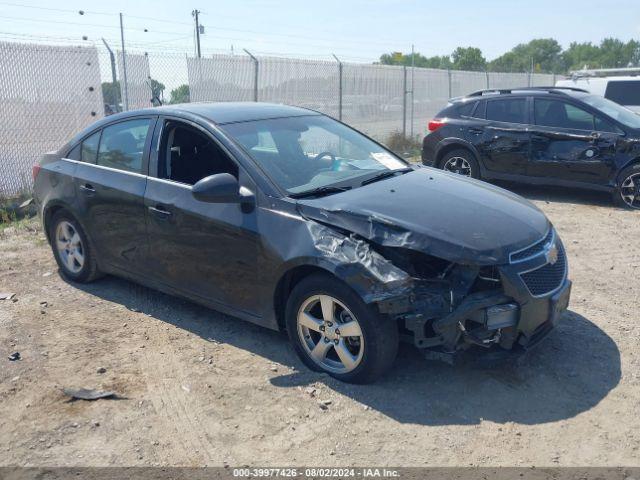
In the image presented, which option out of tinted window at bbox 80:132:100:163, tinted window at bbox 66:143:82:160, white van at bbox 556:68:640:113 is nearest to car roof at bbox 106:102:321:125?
tinted window at bbox 80:132:100:163

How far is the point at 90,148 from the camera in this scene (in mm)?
5562

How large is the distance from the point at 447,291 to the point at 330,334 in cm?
78

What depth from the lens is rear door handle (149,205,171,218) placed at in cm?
463

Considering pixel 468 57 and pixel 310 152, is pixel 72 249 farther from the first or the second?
pixel 468 57

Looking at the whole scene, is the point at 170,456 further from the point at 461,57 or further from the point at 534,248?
the point at 461,57

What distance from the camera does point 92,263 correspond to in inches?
221

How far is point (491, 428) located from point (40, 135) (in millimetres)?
9096

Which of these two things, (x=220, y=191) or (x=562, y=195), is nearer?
(x=220, y=191)

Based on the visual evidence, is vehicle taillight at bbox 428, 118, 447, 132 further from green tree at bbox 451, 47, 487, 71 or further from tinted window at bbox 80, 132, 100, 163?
green tree at bbox 451, 47, 487, 71

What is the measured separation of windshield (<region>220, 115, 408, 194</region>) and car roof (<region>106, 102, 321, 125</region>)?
0.08 meters

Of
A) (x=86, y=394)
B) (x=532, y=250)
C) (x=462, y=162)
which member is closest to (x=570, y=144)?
(x=462, y=162)

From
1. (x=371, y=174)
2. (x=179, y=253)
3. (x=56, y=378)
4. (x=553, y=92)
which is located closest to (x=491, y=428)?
(x=371, y=174)

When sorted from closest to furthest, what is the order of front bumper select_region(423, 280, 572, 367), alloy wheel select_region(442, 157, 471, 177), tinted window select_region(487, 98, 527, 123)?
1. front bumper select_region(423, 280, 572, 367)
2. tinted window select_region(487, 98, 527, 123)
3. alloy wheel select_region(442, 157, 471, 177)

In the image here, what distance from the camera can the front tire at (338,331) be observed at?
12.0ft
